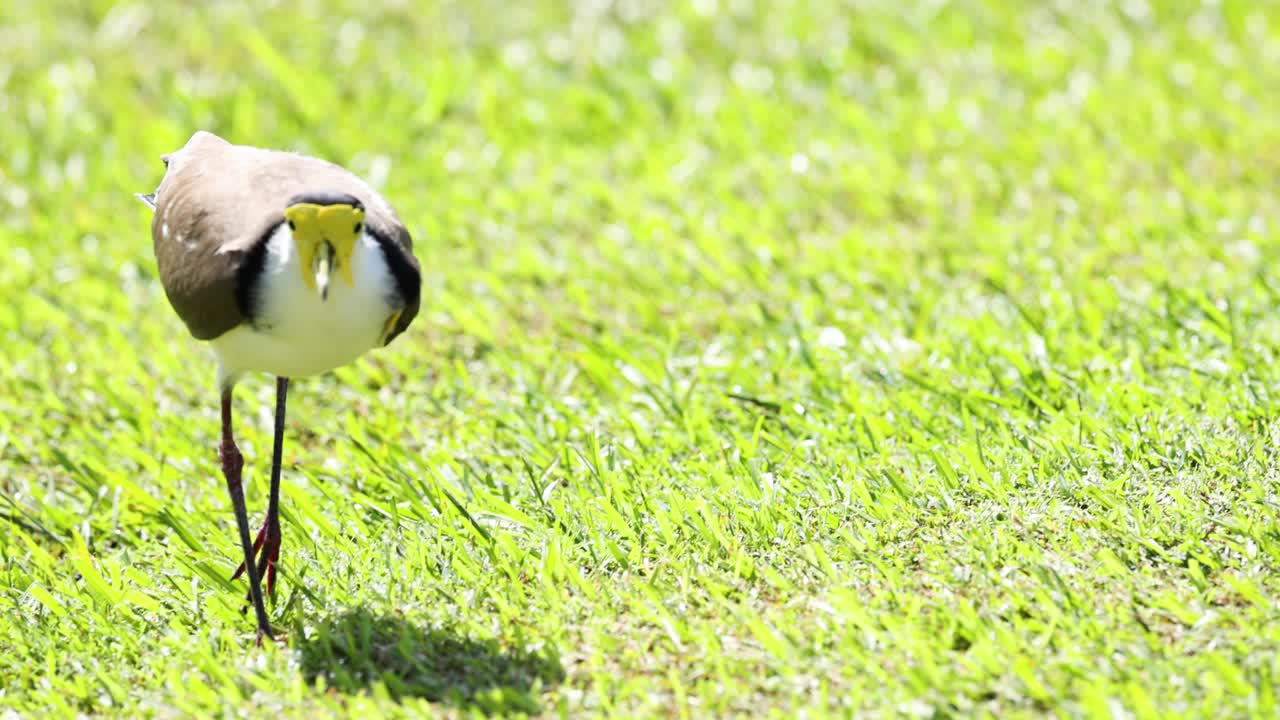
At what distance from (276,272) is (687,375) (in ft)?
7.15

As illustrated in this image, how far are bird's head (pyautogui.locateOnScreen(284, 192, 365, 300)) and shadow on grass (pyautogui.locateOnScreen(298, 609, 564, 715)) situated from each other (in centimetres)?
95

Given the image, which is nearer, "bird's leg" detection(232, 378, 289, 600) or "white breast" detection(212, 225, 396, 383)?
"white breast" detection(212, 225, 396, 383)

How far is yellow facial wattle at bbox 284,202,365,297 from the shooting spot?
3705 millimetres

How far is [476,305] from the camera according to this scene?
639 cm

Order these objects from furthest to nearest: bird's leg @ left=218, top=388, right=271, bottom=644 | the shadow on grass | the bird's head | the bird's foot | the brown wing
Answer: the bird's foot < bird's leg @ left=218, top=388, right=271, bottom=644 < the brown wing < the shadow on grass < the bird's head

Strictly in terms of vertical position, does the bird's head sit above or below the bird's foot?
above

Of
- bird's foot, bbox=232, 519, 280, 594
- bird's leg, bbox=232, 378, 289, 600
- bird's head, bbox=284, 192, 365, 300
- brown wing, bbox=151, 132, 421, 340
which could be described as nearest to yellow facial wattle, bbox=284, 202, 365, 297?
bird's head, bbox=284, 192, 365, 300

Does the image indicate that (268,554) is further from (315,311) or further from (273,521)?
(315,311)

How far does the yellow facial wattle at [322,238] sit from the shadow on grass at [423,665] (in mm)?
969

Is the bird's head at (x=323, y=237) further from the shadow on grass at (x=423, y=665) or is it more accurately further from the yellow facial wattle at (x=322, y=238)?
the shadow on grass at (x=423, y=665)

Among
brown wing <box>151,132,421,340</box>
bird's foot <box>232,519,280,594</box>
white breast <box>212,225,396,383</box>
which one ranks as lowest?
bird's foot <box>232,519,280,594</box>

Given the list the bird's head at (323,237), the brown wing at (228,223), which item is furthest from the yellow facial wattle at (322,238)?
the brown wing at (228,223)

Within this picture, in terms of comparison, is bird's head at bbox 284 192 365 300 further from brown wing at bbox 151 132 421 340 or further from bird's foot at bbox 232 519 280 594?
bird's foot at bbox 232 519 280 594

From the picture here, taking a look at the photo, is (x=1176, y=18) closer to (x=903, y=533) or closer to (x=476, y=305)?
(x=476, y=305)
